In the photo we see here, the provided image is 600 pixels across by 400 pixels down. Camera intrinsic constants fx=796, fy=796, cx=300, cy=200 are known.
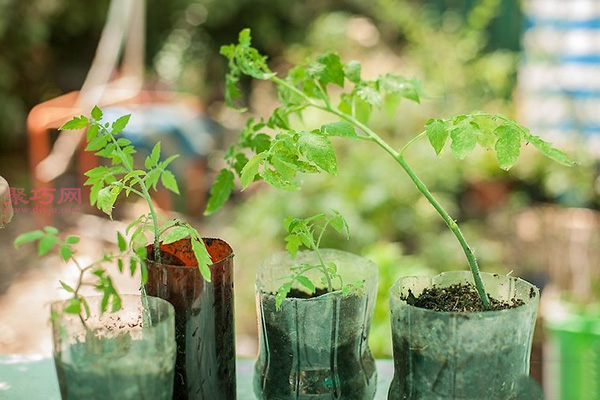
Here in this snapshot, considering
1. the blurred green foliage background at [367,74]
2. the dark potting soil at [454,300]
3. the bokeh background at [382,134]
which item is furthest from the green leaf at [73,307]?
the blurred green foliage background at [367,74]

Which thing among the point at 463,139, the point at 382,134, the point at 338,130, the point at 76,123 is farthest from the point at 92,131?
the point at 382,134

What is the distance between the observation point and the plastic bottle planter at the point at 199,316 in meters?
0.79

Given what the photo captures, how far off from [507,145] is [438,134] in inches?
2.5

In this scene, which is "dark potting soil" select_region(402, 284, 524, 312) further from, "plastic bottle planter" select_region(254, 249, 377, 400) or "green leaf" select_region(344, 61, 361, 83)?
"green leaf" select_region(344, 61, 361, 83)

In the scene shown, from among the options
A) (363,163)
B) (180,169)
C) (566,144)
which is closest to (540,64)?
(566,144)

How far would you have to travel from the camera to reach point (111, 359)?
0.69 metres

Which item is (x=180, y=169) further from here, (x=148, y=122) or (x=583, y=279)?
(x=583, y=279)

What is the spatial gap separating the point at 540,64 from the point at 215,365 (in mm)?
3899

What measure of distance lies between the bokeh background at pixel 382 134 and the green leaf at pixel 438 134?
409mm

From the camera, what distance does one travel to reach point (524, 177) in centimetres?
392

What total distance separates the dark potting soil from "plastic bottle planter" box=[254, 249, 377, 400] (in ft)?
0.18

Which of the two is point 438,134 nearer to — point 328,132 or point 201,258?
point 328,132

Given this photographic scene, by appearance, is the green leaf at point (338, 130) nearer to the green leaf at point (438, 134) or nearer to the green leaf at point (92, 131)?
the green leaf at point (438, 134)

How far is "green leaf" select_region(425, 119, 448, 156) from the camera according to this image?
736mm
